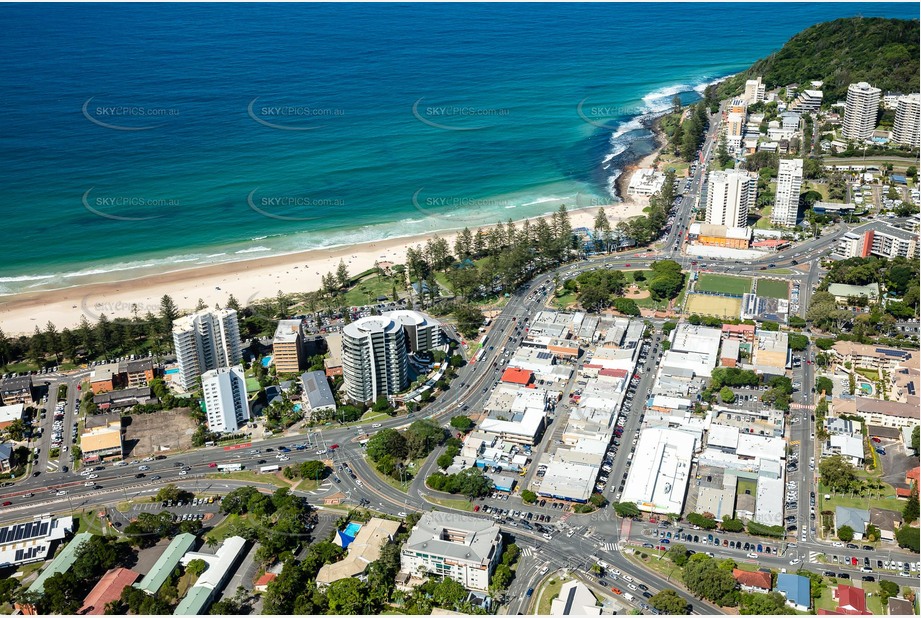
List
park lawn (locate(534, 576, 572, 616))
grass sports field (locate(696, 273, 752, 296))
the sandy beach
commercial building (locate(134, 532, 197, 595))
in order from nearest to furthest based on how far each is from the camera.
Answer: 1. park lawn (locate(534, 576, 572, 616))
2. commercial building (locate(134, 532, 197, 595))
3. grass sports field (locate(696, 273, 752, 296))
4. the sandy beach

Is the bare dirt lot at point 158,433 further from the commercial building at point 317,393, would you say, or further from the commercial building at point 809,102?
the commercial building at point 809,102

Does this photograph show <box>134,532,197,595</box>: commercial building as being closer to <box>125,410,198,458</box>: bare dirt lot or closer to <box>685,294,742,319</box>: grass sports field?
<box>125,410,198,458</box>: bare dirt lot

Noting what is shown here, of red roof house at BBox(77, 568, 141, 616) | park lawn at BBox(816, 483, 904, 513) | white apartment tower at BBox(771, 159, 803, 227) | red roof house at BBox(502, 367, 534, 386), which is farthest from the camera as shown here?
white apartment tower at BBox(771, 159, 803, 227)

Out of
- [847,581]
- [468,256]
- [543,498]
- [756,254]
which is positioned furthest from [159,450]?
[756,254]

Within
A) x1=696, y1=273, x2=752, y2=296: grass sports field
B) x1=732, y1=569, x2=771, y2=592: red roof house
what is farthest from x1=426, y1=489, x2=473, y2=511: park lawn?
x1=696, y1=273, x2=752, y2=296: grass sports field

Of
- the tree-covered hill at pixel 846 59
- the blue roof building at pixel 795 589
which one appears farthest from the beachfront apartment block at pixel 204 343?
the tree-covered hill at pixel 846 59

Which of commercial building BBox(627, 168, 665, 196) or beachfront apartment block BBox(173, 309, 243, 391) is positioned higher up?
commercial building BBox(627, 168, 665, 196)
